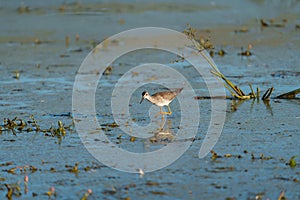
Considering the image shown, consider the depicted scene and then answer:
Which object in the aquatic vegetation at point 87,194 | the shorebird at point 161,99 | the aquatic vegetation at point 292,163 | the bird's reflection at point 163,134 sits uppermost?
the shorebird at point 161,99

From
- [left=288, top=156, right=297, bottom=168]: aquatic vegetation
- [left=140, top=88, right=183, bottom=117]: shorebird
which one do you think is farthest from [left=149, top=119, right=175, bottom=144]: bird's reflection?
[left=288, top=156, right=297, bottom=168]: aquatic vegetation

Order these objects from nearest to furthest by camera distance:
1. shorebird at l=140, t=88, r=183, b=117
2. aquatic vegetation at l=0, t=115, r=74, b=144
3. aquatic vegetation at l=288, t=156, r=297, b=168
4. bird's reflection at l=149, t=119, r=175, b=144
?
aquatic vegetation at l=288, t=156, r=297, b=168 → bird's reflection at l=149, t=119, r=175, b=144 → aquatic vegetation at l=0, t=115, r=74, b=144 → shorebird at l=140, t=88, r=183, b=117

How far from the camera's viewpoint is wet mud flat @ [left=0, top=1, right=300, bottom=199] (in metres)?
5.37

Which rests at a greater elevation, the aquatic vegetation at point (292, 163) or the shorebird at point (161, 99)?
the shorebird at point (161, 99)

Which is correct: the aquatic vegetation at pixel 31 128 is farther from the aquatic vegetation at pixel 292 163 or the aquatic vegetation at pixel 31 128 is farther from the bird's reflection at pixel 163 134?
the aquatic vegetation at pixel 292 163

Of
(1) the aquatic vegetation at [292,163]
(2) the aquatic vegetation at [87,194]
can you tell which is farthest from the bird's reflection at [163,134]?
(2) the aquatic vegetation at [87,194]

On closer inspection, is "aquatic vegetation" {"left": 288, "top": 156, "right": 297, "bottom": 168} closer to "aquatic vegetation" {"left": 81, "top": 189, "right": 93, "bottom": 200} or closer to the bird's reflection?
the bird's reflection

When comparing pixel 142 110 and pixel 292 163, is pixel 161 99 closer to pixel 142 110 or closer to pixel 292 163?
pixel 142 110

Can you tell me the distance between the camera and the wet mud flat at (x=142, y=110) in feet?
17.6

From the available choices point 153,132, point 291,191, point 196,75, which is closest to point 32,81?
point 196,75

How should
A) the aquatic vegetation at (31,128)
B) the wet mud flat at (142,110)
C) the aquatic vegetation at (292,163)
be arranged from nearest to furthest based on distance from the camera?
the wet mud flat at (142,110) < the aquatic vegetation at (292,163) < the aquatic vegetation at (31,128)

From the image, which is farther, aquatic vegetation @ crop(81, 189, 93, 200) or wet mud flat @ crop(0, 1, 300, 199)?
wet mud flat @ crop(0, 1, 300, 199)

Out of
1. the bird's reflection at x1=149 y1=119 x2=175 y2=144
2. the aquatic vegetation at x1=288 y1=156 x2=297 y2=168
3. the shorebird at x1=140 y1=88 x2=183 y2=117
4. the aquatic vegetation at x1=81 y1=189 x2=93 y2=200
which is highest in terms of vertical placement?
the shorebird at x1=140 y1=88 x2=183 y2=117

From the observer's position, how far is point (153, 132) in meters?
6.95
